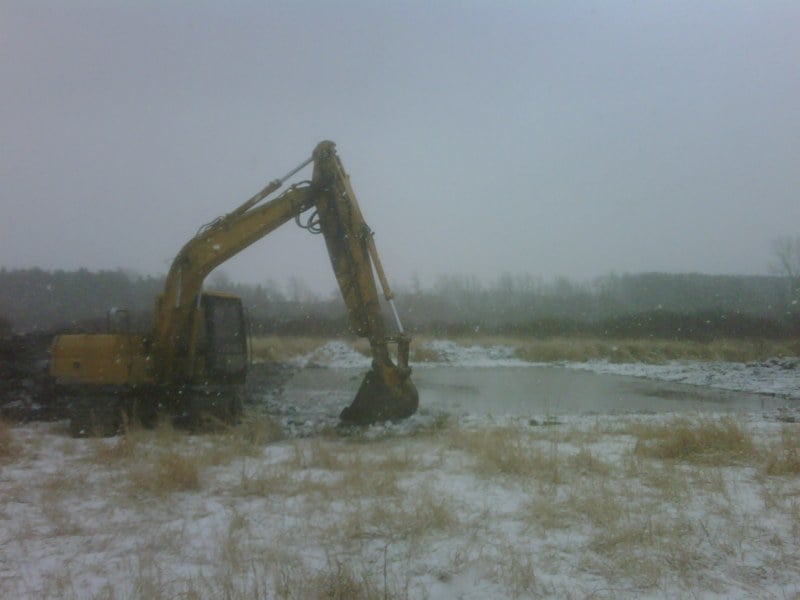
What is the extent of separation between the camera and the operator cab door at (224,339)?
1291cm

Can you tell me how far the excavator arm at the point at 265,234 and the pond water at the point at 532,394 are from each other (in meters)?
3.13

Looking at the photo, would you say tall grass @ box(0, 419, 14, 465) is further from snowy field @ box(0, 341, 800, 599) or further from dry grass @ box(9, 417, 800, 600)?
dry grass @ box(9, 417, 800, 600)

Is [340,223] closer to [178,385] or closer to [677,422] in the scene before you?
[178,385]

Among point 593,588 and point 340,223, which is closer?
point 593,588

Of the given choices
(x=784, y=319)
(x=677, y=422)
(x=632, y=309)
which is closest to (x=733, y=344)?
(x=784, y=319)

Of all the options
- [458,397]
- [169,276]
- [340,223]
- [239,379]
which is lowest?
[458,397]

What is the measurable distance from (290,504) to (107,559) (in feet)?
6.02

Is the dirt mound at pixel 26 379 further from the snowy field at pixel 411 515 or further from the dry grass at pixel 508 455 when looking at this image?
the dry grass at pixel 508 455

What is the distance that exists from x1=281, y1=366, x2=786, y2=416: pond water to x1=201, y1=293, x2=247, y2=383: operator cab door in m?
2.02

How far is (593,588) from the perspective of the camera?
4.48m

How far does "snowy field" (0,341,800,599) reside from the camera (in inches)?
179

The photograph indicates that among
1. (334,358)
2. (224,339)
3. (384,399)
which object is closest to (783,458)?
(384,399)

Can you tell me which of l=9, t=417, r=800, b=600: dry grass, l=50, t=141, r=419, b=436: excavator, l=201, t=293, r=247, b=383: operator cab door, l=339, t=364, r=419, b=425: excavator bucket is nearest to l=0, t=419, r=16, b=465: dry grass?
l=9, t=417, r=800, b=600: dry grass

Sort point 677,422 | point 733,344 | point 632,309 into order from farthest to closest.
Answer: point 632,309
point 733,344
point 677,422
